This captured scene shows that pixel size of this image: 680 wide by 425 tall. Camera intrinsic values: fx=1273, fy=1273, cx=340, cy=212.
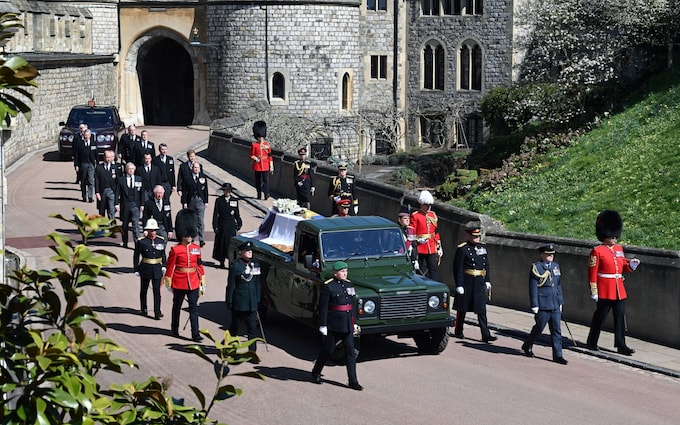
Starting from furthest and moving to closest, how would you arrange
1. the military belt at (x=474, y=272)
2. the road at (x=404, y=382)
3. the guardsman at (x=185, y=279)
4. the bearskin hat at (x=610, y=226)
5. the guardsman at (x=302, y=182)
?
the guardsman at (x=302, y=182)
the military belt at (x=474, y=272)
the guardsman at (x=185, y=279)
the bearskin hat at (x=610, y=226)
the road at (x=404, y=382)

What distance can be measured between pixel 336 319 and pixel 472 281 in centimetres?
334

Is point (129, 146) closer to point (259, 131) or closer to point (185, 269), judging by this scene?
point (259, 131)

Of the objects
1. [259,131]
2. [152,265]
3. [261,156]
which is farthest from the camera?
[259,131]

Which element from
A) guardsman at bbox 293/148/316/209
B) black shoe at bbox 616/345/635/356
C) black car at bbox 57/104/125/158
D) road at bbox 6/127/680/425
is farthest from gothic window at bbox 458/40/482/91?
black shoe at bbox 616/345/635/356

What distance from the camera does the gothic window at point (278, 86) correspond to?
52.4 meters

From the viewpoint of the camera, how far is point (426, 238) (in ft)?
62.5

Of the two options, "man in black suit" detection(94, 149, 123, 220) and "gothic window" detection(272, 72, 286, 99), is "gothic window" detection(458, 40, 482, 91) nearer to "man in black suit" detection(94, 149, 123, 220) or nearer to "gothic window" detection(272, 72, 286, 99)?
"gothic window" detection(272, 72, 286, 99)

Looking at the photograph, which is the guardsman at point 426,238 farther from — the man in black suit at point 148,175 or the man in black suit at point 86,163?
the man in black suit at point 86,163

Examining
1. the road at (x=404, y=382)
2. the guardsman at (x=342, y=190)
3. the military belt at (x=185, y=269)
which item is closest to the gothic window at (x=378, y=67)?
the guardsman at (x=342, y=190)

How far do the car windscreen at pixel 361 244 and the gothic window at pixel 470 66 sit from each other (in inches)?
1522

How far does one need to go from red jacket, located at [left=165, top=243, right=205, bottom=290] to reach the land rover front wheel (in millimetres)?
3072

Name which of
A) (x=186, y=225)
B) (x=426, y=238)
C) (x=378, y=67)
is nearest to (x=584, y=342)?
(x=426, y=238)

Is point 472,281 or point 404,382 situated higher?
point 472,281

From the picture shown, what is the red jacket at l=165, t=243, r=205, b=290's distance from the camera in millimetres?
16781
